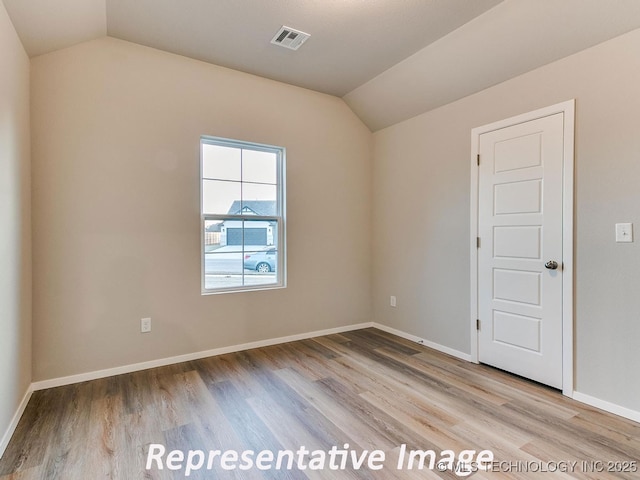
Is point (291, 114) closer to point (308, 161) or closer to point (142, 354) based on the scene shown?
point (308, 161)

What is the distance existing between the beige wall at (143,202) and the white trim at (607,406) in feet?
Result: 7.78

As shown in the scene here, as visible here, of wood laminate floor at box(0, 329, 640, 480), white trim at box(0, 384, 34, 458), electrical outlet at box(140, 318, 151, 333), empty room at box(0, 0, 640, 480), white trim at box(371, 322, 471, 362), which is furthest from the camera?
white trim at box(371, 322, 471, 362)

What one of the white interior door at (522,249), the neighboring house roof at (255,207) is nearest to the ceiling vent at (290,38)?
the neighboring house roof at (255,207)

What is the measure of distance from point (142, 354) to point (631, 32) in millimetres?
4185

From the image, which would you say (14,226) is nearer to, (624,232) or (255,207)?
(255,207)

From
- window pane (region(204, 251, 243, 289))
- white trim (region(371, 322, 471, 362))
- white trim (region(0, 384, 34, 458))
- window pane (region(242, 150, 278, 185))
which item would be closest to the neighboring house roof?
window pane (region(242, 150, 278, 185))

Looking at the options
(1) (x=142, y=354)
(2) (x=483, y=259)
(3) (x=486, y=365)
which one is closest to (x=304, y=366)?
(1) (x=142, y=354)

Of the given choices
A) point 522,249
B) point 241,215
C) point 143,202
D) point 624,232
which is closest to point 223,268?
point 241,215

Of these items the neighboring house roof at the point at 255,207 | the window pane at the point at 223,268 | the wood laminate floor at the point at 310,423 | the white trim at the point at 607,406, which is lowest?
the wood laminate floor at the point at 310,423

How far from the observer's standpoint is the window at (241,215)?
128 inches

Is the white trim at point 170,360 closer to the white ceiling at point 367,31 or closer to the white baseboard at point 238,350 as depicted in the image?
the white baseboard at point 238,350

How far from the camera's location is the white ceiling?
2176 millimetres

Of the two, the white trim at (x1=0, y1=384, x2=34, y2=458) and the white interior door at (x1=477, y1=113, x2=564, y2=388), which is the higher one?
the white interior door at (x1=477, y1=113, x2=564, y2=388)

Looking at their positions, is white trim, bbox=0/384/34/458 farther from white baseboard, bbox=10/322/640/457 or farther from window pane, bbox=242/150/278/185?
window pane, bbox=242/150/278/185
